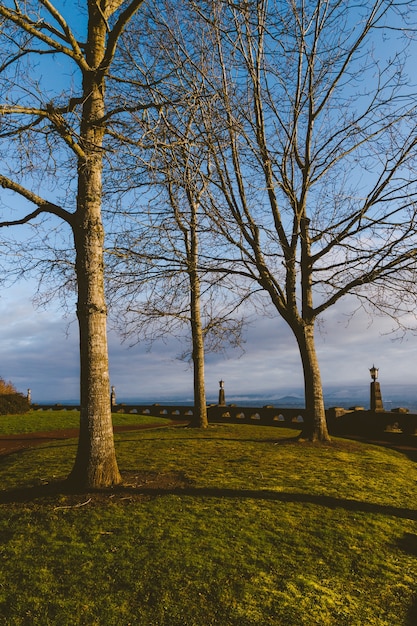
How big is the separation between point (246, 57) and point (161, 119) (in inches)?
238

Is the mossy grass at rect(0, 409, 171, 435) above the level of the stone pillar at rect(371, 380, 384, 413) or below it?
below

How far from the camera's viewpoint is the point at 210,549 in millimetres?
4844

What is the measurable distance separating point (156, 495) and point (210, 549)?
1783 mm

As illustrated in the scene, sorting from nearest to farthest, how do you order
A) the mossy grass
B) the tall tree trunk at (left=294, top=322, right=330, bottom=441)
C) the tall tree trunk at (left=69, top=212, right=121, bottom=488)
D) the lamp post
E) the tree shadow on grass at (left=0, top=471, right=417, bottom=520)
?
the tree shadow on grass at (left=0, top=471, right=417, bottom=520)
the tall tree trunk at (left=69, top=212, right=121, bottom=488)
the tall tree trunk at (left=294, top=322, right=330, bottom=441)
the mossy grass
the lamp post

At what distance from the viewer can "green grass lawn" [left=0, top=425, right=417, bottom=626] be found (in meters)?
3.87

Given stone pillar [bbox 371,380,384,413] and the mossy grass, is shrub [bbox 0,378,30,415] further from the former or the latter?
stone pillar [bbox 371,380,384,413]

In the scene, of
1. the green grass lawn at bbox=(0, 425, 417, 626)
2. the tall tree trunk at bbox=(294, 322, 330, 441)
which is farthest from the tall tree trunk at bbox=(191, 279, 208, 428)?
the green grass lawn at bbox=(0, 425, 417, 626)

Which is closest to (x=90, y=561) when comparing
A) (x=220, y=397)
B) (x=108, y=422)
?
(x=108, y=422)

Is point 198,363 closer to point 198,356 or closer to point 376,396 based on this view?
point 198,356

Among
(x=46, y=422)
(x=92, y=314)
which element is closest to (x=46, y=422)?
(x=46, y=422)

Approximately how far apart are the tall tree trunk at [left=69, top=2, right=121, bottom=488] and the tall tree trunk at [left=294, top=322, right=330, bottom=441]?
22.4ft

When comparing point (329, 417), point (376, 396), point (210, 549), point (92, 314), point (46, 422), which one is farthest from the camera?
point (46, 422)

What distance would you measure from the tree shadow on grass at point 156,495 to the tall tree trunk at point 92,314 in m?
0.29

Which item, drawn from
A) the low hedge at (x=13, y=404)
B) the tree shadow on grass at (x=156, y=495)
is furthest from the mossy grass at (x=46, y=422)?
the tree shadow on grass at (x=156, y=495)
